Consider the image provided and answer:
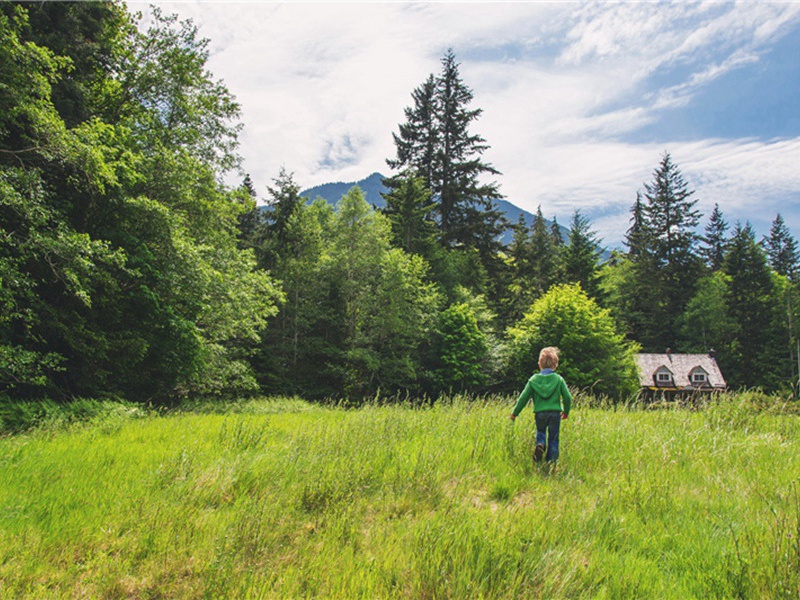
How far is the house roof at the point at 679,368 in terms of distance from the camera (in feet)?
153

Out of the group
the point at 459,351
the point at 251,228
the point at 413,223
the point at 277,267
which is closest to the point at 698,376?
the point at 459,351

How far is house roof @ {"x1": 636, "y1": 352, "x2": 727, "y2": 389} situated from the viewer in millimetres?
46722

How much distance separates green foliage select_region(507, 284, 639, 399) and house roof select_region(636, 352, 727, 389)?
12.5m

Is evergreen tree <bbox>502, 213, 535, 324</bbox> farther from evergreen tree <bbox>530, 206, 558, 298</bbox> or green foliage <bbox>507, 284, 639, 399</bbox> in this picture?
green foliage <bbox>507, 284, 639, 399</bbox>

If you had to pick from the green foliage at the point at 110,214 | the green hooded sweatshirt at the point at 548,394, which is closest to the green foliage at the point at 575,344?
the green foliage at the point at 110,214

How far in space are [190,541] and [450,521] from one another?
83.4 inches

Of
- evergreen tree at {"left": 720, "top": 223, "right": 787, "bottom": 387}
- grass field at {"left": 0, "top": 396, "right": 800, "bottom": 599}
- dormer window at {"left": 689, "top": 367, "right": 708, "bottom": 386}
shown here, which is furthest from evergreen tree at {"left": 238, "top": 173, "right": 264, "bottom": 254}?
evergreen tree at {"left": 720, "top": 223, "right": 787, "bottom": 387}

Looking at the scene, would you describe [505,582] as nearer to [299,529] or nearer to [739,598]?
[739,598]

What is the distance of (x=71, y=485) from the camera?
4.23 metres

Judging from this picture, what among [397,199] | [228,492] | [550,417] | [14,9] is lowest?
[228,492]

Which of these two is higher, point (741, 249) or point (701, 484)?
point (741, 249)

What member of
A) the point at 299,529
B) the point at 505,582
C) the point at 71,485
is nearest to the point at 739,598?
the point at 505,582

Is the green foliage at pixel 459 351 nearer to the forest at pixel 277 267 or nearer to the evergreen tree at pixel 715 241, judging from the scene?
the forest at pixel 277 267

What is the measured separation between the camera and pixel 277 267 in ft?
122
